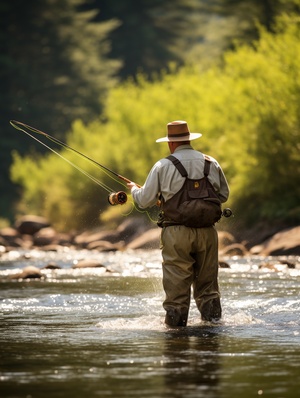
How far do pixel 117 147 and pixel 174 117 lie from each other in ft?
12.6

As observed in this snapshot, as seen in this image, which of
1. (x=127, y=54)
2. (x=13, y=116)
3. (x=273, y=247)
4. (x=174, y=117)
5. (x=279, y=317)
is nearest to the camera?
(x=279, y=317)

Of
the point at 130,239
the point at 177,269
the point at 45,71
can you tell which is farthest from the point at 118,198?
the point at 45,71

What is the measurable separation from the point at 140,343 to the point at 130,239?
64.3 ft

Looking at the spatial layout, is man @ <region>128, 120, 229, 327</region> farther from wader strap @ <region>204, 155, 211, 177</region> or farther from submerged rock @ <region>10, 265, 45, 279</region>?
submerged rock @ <region>10, 265, 45, 279</region>

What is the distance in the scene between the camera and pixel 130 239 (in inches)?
1135

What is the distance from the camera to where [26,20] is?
178ft

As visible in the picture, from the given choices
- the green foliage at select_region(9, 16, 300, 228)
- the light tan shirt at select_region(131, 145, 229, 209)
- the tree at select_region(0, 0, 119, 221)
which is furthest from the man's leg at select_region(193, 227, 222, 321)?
the tree at select_region(0, 0, 119, 221)

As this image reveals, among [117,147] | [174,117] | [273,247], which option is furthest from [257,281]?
[117,147]

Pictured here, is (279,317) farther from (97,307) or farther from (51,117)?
(51,117)

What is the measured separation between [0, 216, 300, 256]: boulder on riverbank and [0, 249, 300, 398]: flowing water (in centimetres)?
702

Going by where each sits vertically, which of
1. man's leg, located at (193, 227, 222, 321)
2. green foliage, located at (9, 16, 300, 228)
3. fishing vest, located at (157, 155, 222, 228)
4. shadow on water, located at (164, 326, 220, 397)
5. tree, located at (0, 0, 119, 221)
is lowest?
shadow on water, located at (164, 326, 220, 397)

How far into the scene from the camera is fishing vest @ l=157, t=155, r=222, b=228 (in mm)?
9836

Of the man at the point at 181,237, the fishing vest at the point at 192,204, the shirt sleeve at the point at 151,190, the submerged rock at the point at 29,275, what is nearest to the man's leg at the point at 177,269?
the man at the point at 181,237

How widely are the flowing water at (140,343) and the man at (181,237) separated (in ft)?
0.89
